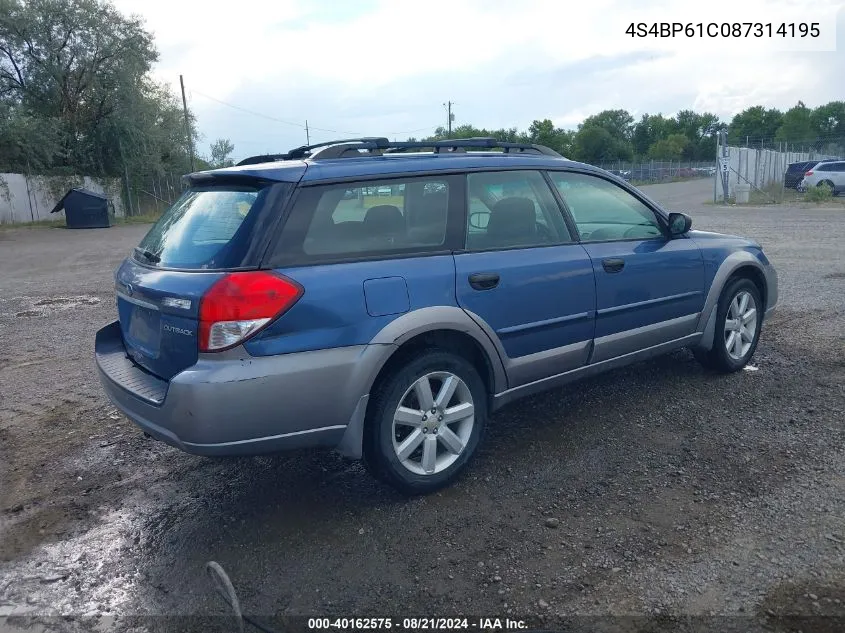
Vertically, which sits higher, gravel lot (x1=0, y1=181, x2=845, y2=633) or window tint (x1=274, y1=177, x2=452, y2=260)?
window tint (x1=274, y1=177, x2=452, y2=260)

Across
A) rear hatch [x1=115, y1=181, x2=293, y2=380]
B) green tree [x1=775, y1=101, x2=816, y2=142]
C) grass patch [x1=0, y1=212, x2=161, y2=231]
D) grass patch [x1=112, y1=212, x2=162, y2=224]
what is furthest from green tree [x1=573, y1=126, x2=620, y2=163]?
rear hatch [x1=115, y1=181, x2=293, y2=380]

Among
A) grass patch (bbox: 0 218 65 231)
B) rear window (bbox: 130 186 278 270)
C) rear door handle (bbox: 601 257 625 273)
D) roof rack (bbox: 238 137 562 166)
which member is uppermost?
roof rack (bbox: 238 137 562 166)

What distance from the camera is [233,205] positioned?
3383mm

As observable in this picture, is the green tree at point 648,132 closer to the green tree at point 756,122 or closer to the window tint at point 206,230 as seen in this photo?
the green tree at point 756,122

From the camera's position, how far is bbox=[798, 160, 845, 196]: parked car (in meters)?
28.3

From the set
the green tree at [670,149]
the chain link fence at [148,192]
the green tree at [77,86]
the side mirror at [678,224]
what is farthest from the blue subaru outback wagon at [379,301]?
the green tree at [670,149]

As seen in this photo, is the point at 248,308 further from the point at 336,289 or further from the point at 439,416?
the point at 439,416

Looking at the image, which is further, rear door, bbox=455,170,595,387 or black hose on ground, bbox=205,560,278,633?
rear door, bbox=455,170,595,387

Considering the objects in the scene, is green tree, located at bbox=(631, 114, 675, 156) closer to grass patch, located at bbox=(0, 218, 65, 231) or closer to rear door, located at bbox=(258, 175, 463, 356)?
grass patch, located at bbox=(0, 218, 65, 231)

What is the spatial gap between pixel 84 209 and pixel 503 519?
27186 mm

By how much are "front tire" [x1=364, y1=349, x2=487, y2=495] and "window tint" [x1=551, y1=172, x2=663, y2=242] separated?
1.29 m

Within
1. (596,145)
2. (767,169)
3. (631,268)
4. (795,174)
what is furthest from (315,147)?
(596,145)

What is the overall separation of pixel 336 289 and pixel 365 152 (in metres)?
1.12

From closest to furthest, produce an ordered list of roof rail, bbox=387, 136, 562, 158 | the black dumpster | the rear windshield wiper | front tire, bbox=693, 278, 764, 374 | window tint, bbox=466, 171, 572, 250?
the rear windshield wiper → window tint, bbox=466, 171, 572, 250 → roof rail, bbox=387, 136, 562, 158 → front tire, bbox=693, 278, 764, 374 → the black dumpster
